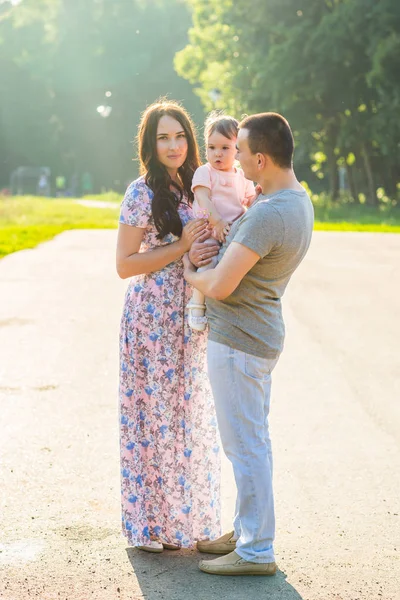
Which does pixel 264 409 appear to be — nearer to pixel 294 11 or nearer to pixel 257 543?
Result: pixel 257 543

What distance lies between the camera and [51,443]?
267 inches

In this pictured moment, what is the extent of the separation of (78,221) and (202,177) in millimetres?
26495

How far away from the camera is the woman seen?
4633mm

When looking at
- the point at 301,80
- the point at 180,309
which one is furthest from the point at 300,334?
the point at 301,80

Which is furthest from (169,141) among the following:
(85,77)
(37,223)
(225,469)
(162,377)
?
(85,77)

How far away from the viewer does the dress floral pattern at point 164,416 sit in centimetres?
470

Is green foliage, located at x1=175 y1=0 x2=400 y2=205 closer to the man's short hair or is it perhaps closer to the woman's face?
the woman's face

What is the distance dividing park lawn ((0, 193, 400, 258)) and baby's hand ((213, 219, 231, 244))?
15383mm

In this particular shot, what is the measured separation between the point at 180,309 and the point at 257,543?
102cm

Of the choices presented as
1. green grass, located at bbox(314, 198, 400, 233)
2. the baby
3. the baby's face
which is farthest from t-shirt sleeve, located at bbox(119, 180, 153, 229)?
green grass, located at bbox(314, 198, 400, 233)

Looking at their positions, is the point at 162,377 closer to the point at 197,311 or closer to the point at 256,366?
the point at 197,311

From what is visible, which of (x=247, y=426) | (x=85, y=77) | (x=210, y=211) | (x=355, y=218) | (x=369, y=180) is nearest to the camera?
(x=247, y=426)

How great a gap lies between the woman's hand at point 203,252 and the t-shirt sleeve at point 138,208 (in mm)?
303

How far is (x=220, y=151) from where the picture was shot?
4.39 metres
